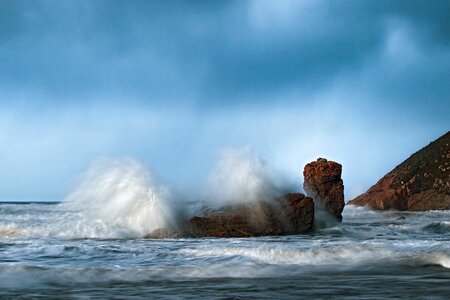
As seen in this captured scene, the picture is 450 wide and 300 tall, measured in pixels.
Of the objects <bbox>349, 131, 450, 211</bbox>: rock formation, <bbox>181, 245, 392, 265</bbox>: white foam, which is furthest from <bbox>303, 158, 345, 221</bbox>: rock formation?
<bbox>349, 131, 450, 211</bbox>: rock formation

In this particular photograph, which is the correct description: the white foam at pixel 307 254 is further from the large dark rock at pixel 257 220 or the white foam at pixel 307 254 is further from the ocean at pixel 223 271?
the large dark rock at pixel 257 220

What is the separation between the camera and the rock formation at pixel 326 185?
25.0 meters

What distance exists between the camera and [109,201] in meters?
20.8

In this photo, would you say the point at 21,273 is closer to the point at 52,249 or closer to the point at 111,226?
the point at 52,249

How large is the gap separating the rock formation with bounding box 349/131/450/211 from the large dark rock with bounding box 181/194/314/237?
46.1 meters

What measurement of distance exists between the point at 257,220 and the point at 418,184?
55.5 m

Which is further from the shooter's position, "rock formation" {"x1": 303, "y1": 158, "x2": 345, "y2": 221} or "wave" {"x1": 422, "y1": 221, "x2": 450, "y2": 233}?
"rock formation" {"x1": 303, "y1": 158, "x2": 345, "y2": 221}

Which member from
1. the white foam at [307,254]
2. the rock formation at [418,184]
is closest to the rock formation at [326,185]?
the white foam at [307,254]

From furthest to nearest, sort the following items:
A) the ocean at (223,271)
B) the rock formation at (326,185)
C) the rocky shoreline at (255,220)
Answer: the rock formation at (326,185) < the rocky shoreline at (255,220) < the ocean at (223,271)

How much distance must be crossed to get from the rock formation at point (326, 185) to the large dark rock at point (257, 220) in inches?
204

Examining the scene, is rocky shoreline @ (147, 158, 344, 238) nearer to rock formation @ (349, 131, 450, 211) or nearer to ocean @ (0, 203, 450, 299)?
ocean @ (0, 203, 450, 299)

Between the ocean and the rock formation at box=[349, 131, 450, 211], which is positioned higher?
the rock formation at box=[349, 131, 450, 211]

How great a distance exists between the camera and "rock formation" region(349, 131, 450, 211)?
210 ft

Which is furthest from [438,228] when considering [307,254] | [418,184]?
[418,184]
